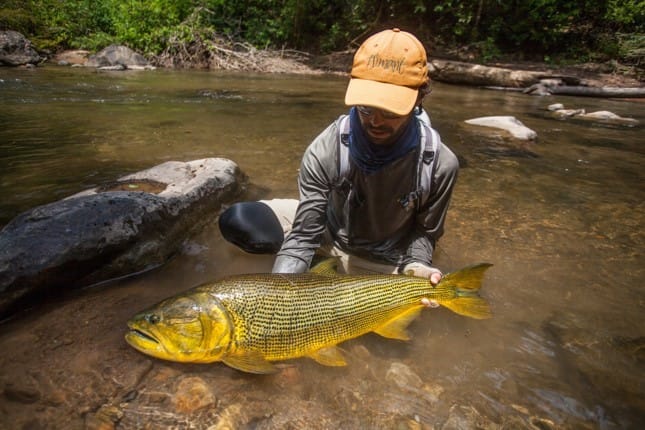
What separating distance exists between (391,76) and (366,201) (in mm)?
994

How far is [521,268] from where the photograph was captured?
13.9 ft

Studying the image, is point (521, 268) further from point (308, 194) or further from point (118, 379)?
point (118, 379)

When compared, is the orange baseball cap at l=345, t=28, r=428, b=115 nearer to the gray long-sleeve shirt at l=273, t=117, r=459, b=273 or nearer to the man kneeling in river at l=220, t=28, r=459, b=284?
the man kneeling in river at l=220, t=28, r=459, b=284

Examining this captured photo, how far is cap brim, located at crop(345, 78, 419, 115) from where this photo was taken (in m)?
2.57

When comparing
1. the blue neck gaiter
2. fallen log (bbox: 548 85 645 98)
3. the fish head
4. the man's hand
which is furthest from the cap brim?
fallen log (bbox: 548 85 645 98)

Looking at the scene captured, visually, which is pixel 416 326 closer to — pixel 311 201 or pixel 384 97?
pixel 311 201

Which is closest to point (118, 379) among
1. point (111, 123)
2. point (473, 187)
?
point (473, 187)

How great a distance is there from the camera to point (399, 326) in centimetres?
289

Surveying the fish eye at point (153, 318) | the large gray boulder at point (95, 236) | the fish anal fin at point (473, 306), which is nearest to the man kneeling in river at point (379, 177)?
the fish anal fin at point (473, 306)

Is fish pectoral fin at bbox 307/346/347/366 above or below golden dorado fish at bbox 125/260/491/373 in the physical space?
below

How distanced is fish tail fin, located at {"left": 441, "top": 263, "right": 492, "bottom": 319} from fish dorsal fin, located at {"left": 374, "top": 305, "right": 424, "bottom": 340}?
25cm

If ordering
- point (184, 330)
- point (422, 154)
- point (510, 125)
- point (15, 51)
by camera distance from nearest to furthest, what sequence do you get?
point (184, 330)
point (422, 154)
point (510, 125)
point (15, 51)

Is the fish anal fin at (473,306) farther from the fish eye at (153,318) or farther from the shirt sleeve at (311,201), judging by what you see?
the fish eye at (153,318)

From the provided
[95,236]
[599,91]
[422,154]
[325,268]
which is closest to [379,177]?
[422,154]
